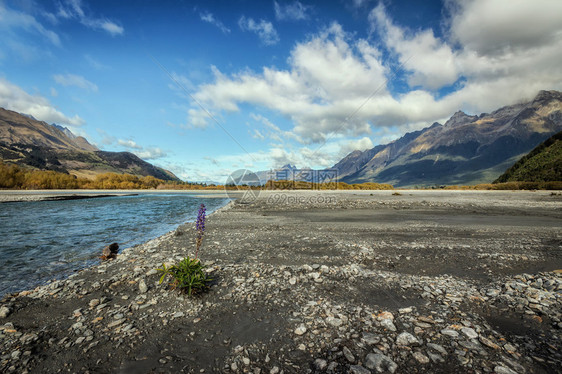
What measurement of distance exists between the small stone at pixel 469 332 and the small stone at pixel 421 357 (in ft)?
3.50

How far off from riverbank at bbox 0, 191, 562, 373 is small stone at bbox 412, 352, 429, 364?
0.05ft

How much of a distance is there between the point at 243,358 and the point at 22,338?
391 cm

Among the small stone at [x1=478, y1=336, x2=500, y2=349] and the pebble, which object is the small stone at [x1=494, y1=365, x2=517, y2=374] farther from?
the pebble

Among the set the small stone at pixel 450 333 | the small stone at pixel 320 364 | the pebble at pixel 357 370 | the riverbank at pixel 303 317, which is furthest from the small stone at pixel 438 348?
the small stone at pixel 320 364

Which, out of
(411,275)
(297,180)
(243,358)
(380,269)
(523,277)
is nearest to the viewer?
(243,358)

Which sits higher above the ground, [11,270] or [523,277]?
[523,277]

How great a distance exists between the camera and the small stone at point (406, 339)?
12.2ft

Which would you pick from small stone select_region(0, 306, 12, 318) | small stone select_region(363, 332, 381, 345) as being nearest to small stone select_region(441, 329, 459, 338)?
small stone select_region(363, 332, 381, 345)

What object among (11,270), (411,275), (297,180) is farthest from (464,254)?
(297,180)

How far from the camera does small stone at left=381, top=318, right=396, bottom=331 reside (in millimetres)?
4130

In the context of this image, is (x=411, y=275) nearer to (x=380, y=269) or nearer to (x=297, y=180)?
(x=380, y=269)

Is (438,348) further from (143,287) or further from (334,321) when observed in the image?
(143,287)

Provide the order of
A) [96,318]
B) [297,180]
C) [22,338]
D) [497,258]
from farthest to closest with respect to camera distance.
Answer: [297,180] → [497,258] → [96,318] → [22,338]

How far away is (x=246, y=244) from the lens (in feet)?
34.8
